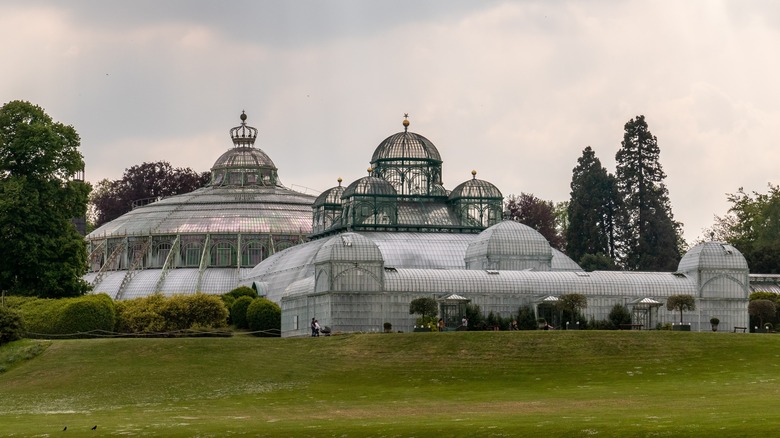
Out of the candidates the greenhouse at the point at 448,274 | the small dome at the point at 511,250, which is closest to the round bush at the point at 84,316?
the greenhouse at the point at 448,274

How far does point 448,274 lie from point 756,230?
64181 mm

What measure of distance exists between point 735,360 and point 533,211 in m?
90.6

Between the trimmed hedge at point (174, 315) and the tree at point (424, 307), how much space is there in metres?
15.0

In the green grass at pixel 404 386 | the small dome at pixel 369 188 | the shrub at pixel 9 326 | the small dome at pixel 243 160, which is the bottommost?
the green grass at pixel 404 386

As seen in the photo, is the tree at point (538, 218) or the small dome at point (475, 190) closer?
the small dome at point (475, 190)

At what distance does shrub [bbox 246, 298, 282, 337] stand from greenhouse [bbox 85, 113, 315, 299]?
3126cm

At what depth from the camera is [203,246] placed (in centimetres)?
15900

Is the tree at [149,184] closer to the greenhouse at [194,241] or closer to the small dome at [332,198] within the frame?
the greenhouse at [194,241]

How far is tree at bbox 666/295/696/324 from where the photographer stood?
109500mm

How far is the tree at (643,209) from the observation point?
6314 inches

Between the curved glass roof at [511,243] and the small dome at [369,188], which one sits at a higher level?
the small dome at [369,188]

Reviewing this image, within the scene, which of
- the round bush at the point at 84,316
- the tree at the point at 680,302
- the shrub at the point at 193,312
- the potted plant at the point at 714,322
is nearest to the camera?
the tree at the point at 680,302

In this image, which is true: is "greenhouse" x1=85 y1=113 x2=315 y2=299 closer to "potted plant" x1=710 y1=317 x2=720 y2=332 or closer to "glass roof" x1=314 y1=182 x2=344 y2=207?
"glass roof" x1=314 y1=182 x2=344 y2=207

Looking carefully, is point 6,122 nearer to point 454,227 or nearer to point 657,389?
point 454,227
